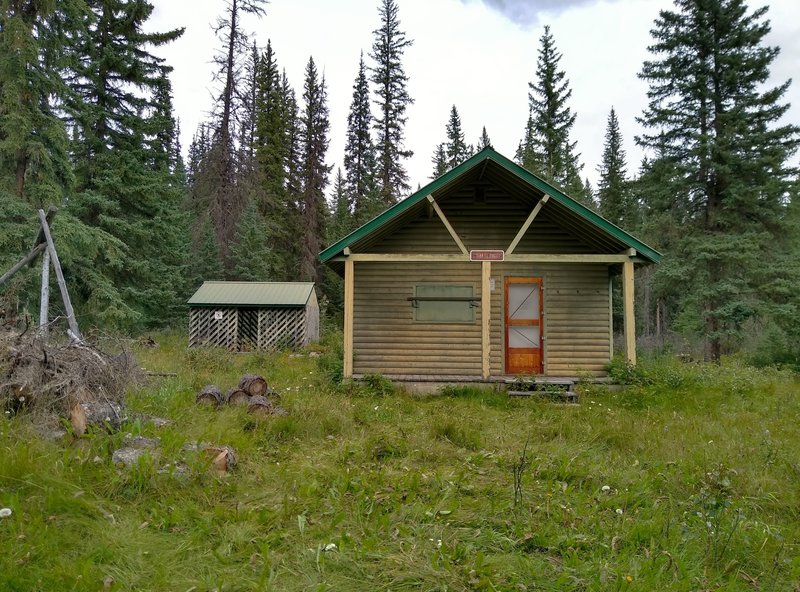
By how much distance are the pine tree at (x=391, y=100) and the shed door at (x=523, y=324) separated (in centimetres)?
1992

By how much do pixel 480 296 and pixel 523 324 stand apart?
3.89 ft

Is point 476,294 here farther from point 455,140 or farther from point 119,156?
point 455,140

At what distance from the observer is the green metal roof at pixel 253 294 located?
1680 cm

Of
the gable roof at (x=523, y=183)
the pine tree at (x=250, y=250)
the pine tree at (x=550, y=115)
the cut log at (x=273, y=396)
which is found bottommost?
the cut log at (x=273, y=396)

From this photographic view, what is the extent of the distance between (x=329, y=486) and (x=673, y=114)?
17.8 metres

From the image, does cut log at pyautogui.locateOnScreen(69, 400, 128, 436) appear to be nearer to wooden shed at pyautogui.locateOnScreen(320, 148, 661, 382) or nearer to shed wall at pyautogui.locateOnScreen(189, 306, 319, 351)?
wooden shed at pyautogui.locateOnScreen(320, 148, 661, 382)

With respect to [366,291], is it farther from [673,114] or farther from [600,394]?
[673,114]

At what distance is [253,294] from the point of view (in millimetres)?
17453

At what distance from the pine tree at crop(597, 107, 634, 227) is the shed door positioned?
63.6ft

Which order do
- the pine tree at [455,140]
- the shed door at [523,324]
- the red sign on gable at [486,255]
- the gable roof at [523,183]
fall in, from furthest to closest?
the pine tree at [455,140], the shed door at [523,324], the red sign on gable at [486,255], the gable roof at [523,183]

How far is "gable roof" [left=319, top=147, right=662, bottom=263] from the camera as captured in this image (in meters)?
8.66

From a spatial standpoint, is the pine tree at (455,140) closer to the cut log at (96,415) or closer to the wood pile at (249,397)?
the wood pile at (249,397)

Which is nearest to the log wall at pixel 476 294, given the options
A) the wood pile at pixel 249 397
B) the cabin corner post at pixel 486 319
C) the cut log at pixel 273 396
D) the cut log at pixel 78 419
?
the cabin corner post at pixel 486 319

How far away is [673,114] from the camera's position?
1568 centimetres
